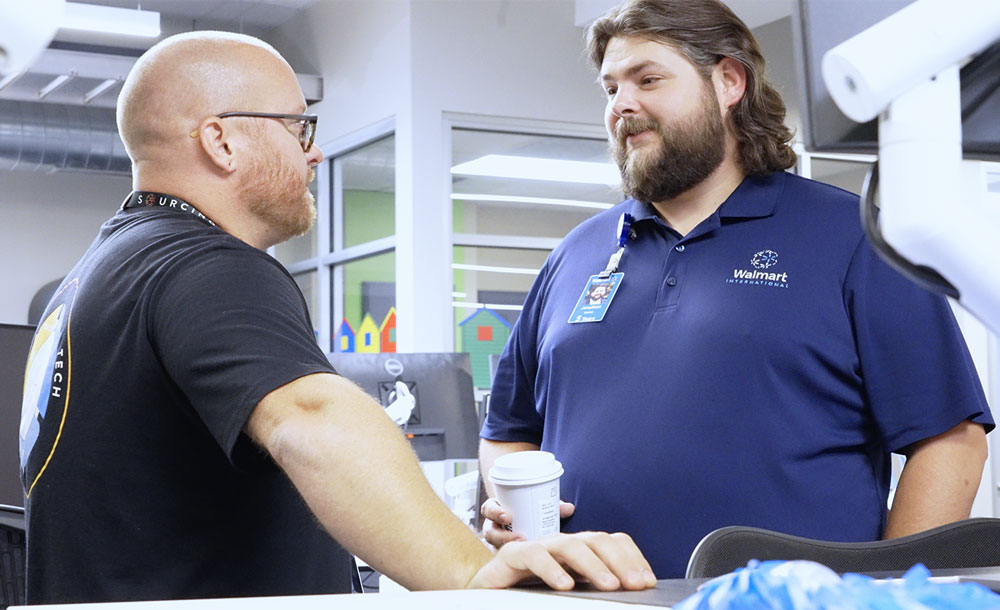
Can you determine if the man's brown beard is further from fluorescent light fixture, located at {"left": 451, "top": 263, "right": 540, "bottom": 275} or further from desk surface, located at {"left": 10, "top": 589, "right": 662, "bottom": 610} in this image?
fluorescent light fixture, located at {"left": 451, "top": 263, "right": 540, "bottom": 275}

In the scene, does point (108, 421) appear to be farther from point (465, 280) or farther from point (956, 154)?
point (465, 280)

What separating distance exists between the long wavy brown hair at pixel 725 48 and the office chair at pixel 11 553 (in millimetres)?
1318

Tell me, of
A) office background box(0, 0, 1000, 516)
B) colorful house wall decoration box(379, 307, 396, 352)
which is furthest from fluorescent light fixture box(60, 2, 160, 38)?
colorful house wall decoration box(379, 307, 396, 352)

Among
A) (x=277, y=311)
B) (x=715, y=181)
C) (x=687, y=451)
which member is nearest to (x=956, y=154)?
(x=277, y=311)

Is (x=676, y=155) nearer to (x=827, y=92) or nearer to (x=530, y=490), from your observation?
(x=530, y=490)

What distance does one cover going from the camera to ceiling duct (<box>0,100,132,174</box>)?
777 cm

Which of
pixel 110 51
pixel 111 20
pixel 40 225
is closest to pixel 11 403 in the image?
pixel 111 20

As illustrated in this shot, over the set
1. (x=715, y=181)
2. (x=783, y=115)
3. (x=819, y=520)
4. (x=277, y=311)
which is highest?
(x=783, y=115)

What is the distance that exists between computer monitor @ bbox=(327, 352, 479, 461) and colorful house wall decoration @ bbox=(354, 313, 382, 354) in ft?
12.7

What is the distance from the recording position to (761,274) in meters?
1.65

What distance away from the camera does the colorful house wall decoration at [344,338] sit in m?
7.55

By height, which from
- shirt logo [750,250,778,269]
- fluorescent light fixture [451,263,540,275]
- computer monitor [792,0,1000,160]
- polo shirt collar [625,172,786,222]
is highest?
fluorescent light fixture [451,263,540,275]

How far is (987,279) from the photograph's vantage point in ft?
1.64

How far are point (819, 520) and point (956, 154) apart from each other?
1.13 metres
